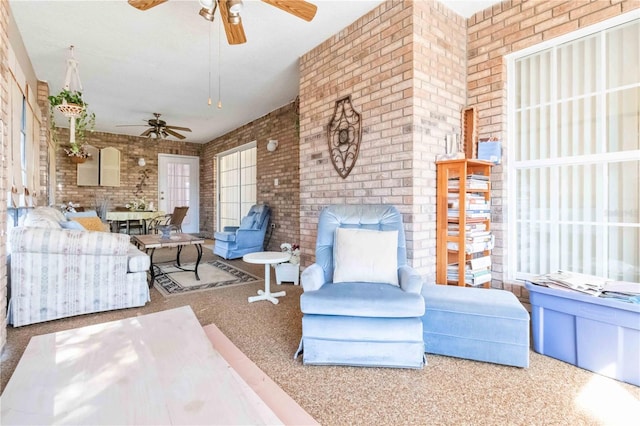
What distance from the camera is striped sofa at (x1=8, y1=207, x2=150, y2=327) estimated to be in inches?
101

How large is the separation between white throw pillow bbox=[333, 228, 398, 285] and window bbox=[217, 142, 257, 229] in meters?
4.56

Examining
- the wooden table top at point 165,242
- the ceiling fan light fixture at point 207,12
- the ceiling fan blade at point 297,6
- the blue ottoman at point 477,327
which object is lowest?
the blue ottoman at point 477,327

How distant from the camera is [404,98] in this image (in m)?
2.66

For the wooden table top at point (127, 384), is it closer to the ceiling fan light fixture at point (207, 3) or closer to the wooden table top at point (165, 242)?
the ceiling fan light fixture at point (207, 3)

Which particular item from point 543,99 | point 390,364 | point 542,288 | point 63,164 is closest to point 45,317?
point 390,364

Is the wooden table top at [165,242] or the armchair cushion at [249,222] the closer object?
the wooden table top at [165,242]

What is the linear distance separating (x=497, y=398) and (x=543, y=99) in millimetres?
2430

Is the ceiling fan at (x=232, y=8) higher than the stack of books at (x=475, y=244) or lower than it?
higher

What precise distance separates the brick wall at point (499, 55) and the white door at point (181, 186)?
7.52 meters

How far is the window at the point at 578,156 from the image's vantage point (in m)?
2.32

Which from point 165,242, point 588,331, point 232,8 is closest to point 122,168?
point 165,242

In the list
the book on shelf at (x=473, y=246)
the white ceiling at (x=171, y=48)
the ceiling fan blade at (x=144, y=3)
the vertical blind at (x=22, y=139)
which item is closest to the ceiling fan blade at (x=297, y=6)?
the white ceiling at (x=171, y=48)

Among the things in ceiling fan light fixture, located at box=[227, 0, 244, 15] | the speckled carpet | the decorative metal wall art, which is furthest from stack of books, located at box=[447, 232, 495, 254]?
ceiling fan light fixture, located at box=[227, 0, 244, 15]

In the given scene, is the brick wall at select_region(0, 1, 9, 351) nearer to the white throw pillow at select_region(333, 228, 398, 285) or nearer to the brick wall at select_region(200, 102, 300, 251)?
the white throw pillow at select_region(333, 228, 398, 285)
